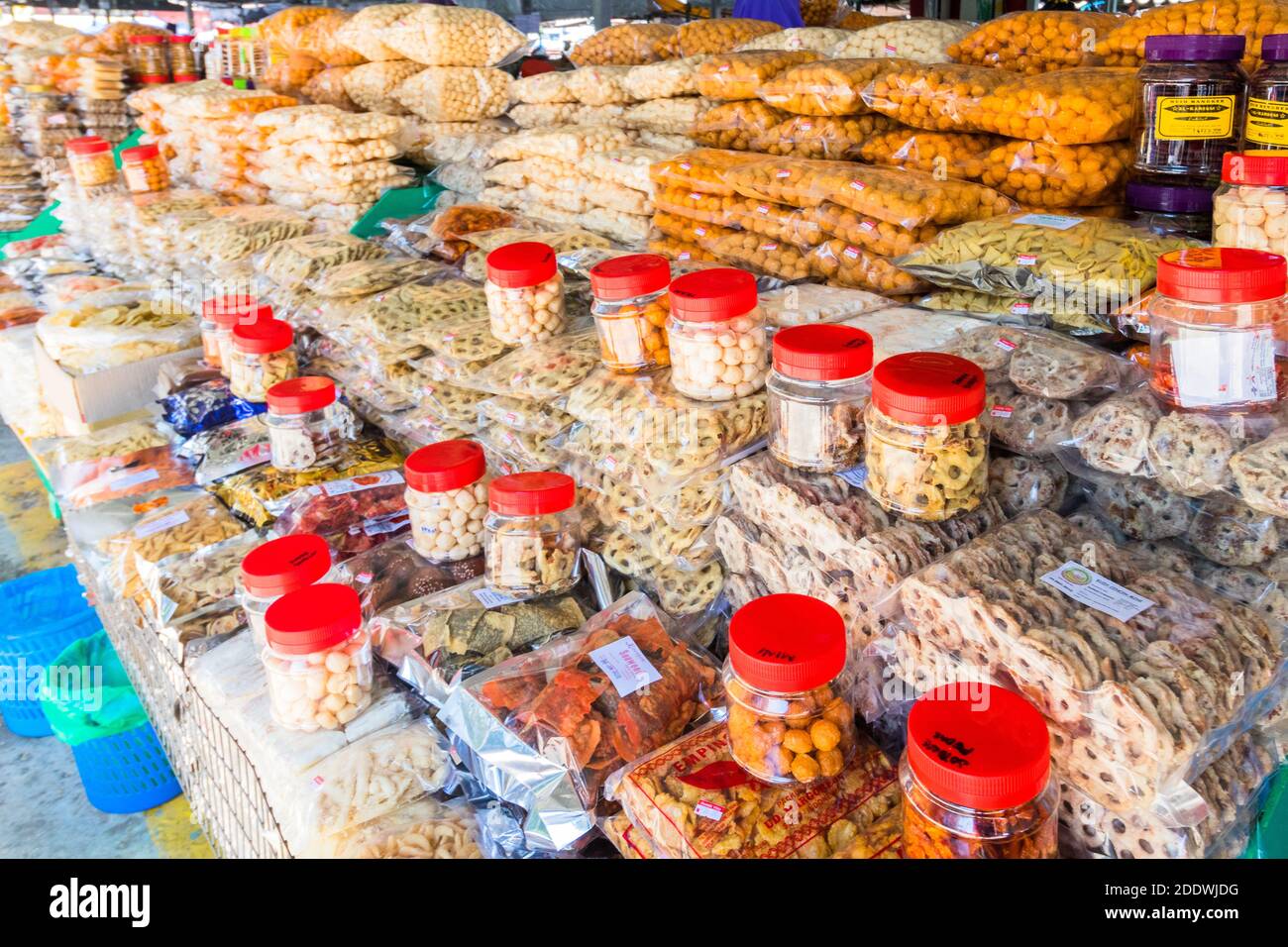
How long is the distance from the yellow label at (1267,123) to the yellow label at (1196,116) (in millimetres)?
61

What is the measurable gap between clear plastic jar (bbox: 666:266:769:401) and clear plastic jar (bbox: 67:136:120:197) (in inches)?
135

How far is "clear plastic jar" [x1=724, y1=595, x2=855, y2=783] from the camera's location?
1.03m

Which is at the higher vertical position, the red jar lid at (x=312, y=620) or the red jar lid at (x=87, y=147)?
the red jar lid at (x=87, y=147)

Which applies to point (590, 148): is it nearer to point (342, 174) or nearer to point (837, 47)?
point (837, 47)

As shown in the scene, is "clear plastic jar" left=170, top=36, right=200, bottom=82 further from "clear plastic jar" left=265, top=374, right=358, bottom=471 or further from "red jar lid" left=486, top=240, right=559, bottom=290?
"red jar lid" left=486, top=240, right=559, bottom=290

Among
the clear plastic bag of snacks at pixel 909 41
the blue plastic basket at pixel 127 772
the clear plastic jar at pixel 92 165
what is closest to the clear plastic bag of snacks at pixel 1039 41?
the clear plastic bag of snacks at pixel 909 41

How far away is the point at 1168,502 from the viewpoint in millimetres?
1141

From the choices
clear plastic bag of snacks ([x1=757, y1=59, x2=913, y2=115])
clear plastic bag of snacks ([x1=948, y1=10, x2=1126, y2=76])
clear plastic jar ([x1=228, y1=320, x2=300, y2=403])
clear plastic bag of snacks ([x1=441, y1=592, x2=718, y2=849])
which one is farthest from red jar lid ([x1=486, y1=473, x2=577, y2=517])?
clear plastic bag of snacks ([x1=948, y1=10, x2=1126, y2=76])

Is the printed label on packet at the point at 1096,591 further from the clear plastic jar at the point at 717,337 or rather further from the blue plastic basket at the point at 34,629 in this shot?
the blue plastic basket at the point at 34,629

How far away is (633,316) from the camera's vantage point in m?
1.58

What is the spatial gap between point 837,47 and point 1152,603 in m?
1.69

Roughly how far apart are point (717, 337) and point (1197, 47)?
83 centimetres

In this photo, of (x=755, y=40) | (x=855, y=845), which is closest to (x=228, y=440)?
(x=755, y=40)

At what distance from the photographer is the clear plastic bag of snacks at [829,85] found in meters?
1.91
